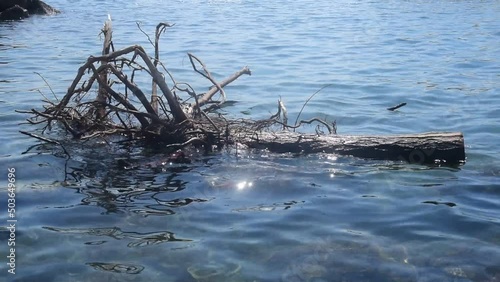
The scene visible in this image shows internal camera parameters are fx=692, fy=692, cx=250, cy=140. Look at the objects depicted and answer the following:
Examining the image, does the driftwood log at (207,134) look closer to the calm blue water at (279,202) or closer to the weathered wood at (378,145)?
the weathered wood at (378,145)

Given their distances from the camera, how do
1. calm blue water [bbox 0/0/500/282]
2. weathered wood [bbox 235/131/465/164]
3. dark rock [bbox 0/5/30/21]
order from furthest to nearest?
dark rock [bbox 0/5/30/21], weathered wood [bbox 235/131/465/164], calm blue water [bbox 0/0/500/282]

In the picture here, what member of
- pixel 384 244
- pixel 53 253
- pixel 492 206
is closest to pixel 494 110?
pixel 492 206

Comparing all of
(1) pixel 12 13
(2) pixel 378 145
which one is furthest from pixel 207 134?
(1) pixel 12 13

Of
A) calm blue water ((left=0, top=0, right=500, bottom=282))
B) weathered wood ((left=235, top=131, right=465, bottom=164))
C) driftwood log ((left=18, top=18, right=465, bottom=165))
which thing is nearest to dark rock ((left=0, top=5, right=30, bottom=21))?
calm blue water ((left=0, top=0, right=500, bottom=282))

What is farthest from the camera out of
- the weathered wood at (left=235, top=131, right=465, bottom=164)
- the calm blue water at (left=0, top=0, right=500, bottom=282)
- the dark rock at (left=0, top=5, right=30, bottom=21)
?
the dark rock at (left=0, top=5, right=30, bottom=21)

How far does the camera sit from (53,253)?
20.3 ft

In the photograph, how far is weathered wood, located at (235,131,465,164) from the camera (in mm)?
8359

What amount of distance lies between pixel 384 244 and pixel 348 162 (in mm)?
2184

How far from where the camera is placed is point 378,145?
8508 mm

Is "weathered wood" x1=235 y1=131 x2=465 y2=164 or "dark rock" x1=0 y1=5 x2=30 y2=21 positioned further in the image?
"dark rock" x1=0 y1=5 x2=30 y2=21

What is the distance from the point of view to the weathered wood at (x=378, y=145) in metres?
8.36

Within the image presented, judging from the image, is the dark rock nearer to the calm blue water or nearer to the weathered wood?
the calm blue water

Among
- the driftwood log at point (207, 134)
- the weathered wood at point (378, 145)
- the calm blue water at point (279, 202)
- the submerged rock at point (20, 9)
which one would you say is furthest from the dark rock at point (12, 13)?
the weathered wood at point (378, 145)

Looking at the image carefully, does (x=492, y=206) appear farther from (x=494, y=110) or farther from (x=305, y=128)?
(x=494, y=110)
